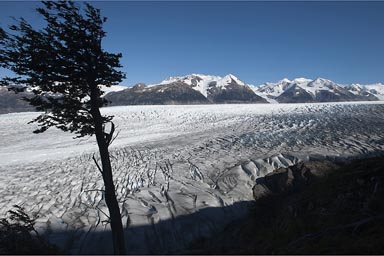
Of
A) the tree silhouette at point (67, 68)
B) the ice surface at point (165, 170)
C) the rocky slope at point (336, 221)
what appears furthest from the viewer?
the ice surface at point (165, 170)

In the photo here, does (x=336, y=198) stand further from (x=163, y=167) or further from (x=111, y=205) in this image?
(x=163, y=167)

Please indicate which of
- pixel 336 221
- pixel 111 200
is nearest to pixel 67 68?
pixel 111 200

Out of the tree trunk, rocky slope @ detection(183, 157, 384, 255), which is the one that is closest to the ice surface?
the tree trunk

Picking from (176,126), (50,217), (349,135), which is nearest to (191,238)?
(50,217)

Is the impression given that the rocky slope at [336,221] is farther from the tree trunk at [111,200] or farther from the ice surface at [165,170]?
the ice surface at [165,170]

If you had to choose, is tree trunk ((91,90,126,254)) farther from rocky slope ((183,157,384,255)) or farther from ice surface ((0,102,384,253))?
rocky slope ((183,157,384,255))

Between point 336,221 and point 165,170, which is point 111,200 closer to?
point 336,221

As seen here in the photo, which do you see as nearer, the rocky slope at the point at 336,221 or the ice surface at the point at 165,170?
the rocky slope at the point at 336,221

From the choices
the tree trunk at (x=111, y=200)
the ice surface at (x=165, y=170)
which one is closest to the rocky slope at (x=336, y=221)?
the tree trunk at (x=111, y=200)

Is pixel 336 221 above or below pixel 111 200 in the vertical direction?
above
